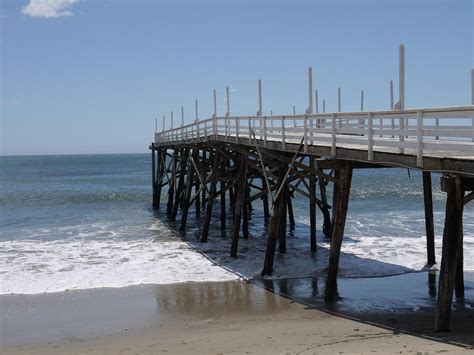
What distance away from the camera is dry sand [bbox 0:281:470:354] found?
Answer: 8.67m

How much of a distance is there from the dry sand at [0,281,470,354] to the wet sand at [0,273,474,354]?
2 cm

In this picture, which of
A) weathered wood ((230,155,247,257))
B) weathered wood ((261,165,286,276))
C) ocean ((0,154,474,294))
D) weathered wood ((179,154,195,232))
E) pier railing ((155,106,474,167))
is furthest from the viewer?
weathered wood ((179,154,195,232))

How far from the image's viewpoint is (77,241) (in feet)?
65.6

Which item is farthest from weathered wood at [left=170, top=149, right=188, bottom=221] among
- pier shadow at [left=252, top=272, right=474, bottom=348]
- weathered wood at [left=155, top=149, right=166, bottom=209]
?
pier shadow at [left=252, top=272, right=474, bottom=348]

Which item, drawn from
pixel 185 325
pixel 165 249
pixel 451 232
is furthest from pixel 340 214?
pixel 165 249

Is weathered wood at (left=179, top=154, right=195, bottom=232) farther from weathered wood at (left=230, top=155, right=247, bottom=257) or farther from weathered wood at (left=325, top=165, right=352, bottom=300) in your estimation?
weathered wood at (left=325, top=165, right=352, bottom=300)

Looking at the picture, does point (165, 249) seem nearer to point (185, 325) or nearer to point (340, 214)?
point (185, 325)

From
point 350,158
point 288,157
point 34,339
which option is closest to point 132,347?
point 34,339

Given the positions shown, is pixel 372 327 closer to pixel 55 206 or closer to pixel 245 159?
pixel 245 159

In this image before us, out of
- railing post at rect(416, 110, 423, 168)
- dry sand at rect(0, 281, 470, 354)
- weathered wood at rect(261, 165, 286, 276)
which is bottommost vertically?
dry sand at rect(0, 281, 470, 354)

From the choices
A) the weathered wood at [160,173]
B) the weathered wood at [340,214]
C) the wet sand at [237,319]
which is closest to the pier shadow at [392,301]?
the wet sand at [237,319]

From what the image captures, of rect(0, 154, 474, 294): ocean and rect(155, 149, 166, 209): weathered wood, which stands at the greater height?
rect(155, 149, 166, 209): weathered wood

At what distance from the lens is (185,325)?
10234mm

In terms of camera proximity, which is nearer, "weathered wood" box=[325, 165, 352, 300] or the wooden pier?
the wooden pier
